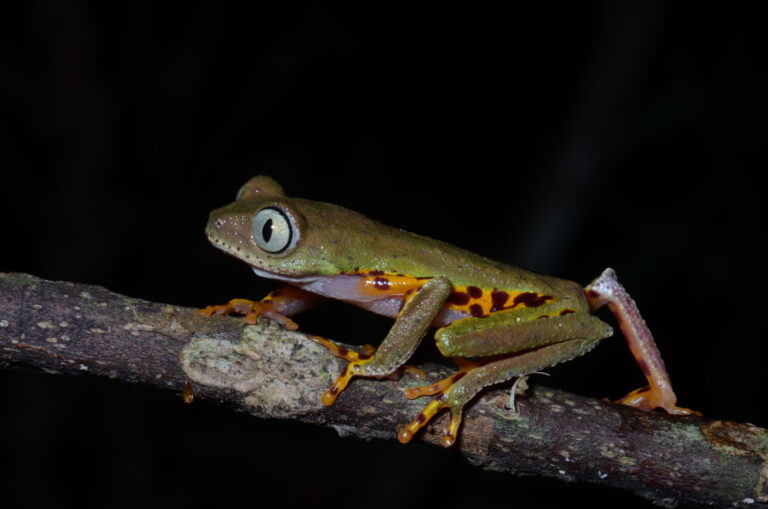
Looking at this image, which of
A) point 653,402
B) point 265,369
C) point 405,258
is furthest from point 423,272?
point 653,402

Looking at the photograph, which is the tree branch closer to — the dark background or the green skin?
the green skin

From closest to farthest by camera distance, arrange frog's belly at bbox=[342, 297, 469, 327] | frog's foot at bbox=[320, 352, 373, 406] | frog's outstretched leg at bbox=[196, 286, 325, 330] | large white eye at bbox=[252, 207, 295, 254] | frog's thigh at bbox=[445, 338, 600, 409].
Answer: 1. frog's foot at bbox=[320, 352, 373, 406]
2. frog's thigh at bbox=[445, 338, 600, 409]
3. frog's outstretched leg at bbox=[196, 286, 325, 330]
4. large white eye at bbox=[252, 207, 295, 254]
5. frog's belly at bbox=[342, 297, 469, 327]

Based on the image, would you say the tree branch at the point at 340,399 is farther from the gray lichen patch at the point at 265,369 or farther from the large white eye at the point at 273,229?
the large white eye at the point at 273,229

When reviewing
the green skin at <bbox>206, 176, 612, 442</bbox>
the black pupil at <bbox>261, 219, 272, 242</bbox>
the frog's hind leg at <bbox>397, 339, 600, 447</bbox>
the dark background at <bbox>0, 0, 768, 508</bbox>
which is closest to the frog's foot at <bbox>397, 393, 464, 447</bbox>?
the frog's hind leg at <bbox>397, 339, 600, 447</bbox>

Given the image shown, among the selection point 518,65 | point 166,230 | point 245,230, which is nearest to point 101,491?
point 166,230

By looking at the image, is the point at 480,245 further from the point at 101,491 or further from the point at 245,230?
the point at 245,230
